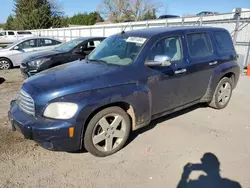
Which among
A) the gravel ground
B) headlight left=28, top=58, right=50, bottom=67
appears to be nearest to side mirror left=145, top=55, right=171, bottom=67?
the gravel ground

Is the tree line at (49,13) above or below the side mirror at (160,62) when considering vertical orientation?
above

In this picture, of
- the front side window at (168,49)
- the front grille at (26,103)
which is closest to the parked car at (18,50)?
the front grille at (26,103)

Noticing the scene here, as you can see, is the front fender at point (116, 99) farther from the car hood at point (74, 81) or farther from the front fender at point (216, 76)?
the front fender at point (216, 76)

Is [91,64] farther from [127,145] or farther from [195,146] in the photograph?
[195,146]

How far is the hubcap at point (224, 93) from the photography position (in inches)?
197

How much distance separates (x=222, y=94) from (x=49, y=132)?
398cm

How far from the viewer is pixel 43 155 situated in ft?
10.8

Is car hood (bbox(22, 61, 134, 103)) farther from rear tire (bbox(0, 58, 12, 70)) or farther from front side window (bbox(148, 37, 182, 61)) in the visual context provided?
rear tire (bbox(0, 58, 12, 70))

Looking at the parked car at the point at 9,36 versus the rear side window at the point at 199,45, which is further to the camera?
the parked car at the point at 9,36

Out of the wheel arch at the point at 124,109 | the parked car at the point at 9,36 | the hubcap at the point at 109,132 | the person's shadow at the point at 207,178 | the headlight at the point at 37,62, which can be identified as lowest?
the person's shadow at the point at 207,178

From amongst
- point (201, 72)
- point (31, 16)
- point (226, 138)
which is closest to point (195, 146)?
point (226, 138)

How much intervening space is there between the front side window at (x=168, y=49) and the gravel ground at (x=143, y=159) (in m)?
1.36

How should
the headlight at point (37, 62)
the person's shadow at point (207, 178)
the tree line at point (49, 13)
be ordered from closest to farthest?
the person's shadow at point (207, 178), the headlight at point (37, 62), the tree line at point (49, 13)

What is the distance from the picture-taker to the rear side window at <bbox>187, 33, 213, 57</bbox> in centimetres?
411
